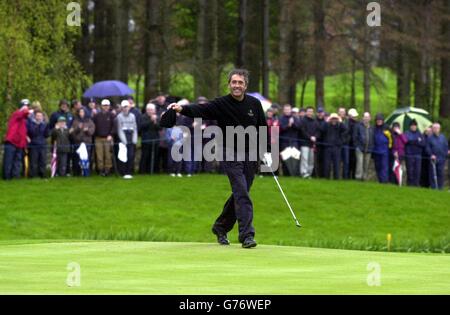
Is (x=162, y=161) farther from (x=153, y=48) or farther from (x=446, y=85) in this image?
(x=446, y=85)

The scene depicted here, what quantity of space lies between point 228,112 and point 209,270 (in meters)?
3.57

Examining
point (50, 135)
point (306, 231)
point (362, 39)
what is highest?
point (362, 39)

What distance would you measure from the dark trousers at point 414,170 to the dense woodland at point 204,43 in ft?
28.2

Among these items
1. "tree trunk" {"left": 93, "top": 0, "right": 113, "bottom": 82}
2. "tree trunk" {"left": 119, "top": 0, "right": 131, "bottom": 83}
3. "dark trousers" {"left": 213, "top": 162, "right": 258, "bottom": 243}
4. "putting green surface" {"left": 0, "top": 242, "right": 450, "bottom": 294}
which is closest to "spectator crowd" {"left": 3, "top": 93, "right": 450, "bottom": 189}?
"tree trunk" {"left": 119, "top": 0, "right": 131, "bottom": 83}

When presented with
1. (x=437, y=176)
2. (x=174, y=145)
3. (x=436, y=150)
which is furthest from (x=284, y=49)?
(x=174, y=145)

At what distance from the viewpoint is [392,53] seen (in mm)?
54781

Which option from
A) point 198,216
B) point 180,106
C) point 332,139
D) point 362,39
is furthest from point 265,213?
point 362,39

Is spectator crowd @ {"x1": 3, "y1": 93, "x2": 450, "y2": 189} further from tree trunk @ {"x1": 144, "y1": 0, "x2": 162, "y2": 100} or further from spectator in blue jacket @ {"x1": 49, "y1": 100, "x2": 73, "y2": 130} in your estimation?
tree trunk @ {"x1": 144, "y1": 0, "x2": 162, "y2": 100}

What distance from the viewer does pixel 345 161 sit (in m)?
34.0

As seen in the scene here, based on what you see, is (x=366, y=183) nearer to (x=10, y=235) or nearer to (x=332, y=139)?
(x=332, y=139)

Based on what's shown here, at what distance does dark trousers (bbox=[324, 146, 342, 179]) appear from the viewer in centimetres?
3312

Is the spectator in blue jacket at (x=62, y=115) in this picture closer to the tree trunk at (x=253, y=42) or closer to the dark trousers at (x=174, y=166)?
the dark trousers at (x=174, y=166)
